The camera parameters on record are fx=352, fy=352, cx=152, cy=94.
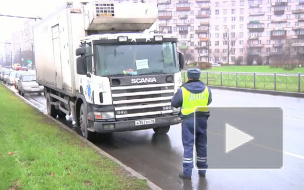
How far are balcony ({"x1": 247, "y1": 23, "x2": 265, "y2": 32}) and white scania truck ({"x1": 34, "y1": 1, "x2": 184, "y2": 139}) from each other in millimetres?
99219

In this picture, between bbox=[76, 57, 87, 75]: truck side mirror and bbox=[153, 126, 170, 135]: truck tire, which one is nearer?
bbox=[76, 57, 87, 75]: truck side mirror

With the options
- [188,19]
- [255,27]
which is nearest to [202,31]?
[188,19]

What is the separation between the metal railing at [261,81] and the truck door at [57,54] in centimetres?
1460

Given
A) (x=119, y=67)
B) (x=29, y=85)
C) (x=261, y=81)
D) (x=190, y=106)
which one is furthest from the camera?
(x=29, y=85)

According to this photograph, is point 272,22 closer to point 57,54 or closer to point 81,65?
point 57,54

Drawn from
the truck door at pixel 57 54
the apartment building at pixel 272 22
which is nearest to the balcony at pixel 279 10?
the apartment building at pixel 272 22

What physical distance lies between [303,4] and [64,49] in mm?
106376

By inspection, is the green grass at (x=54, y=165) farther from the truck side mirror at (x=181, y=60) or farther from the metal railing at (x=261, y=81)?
the metal railing at (x=261, y=81)

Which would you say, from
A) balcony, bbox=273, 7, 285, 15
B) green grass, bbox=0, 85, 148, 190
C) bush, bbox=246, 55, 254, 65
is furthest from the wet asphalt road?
balcony, bbox=273, 7, 285, 15

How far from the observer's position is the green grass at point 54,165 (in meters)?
4.96

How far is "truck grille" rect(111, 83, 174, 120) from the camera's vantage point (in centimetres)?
757

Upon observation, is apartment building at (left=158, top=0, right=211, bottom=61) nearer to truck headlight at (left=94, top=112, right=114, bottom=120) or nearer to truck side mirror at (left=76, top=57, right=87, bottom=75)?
truck side mirror at (left=76, top=57, right=87, bottom=75)

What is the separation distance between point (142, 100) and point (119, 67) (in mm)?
883
